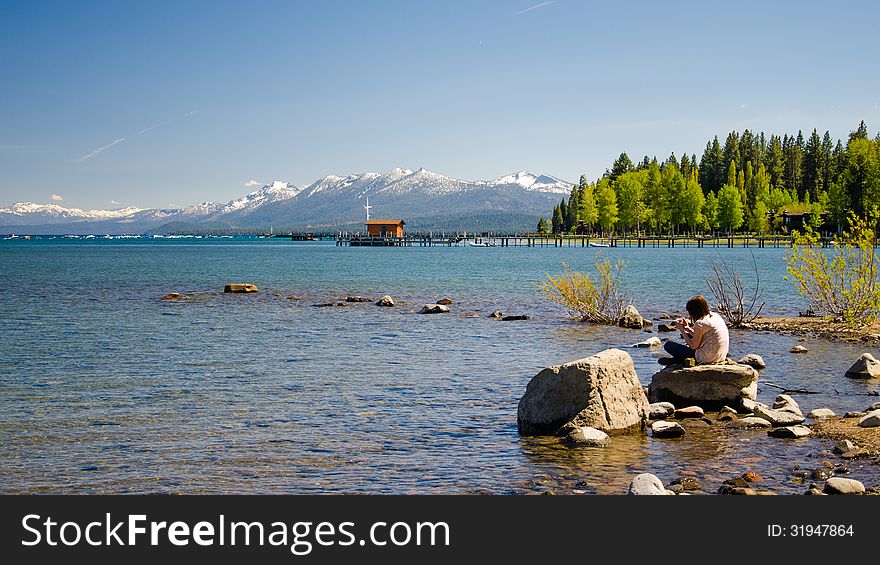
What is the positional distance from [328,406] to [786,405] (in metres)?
8.87

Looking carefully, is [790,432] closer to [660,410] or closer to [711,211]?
[660,410]

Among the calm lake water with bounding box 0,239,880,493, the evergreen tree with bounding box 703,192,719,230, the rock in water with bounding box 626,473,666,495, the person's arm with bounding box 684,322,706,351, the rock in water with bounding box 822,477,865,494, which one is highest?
the evergreen tree with bounding box 703,192,719,230

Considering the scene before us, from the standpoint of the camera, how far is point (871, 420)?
14383 millimetres

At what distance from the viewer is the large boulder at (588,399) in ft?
47.3

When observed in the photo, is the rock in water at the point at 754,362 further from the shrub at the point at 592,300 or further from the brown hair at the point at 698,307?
the shrub at the point at 592,300

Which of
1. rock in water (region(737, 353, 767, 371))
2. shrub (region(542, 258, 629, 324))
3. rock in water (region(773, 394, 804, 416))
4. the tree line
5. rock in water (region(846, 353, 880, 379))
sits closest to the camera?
rock in water (region(773, 394, 804, 416))

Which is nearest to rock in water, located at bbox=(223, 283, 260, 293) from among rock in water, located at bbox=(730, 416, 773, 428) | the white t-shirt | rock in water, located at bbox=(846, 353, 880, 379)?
rock in water, located at bbox=(846, 353, 880, 379)

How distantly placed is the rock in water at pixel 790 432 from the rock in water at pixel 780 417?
0.56 meters

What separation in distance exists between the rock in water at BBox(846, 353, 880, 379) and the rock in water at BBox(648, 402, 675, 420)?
256 inches

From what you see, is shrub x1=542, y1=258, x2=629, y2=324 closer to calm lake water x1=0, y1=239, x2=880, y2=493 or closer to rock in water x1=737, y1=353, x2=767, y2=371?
calm lake water x1=0, y1=239, x2=880, y2=493

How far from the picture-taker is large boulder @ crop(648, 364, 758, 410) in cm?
1630

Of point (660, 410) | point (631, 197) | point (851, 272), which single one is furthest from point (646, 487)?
point (631, 197)

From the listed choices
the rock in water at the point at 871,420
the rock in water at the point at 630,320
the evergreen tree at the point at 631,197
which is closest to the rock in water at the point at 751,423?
the rock in water at the point at 871,420
